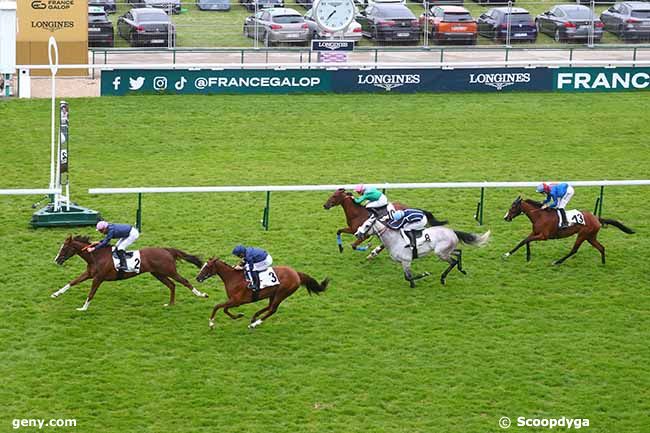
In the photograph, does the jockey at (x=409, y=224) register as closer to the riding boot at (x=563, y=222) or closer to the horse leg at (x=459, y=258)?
the horse leg at (x=459, y=258)

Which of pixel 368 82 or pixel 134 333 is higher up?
pixel 368 82

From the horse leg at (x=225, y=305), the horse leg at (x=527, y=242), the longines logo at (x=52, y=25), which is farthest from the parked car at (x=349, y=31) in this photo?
the horse leg at (x=225, y=305)

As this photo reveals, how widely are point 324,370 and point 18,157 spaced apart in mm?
11452

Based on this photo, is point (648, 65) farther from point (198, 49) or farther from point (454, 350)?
point (454, 350)

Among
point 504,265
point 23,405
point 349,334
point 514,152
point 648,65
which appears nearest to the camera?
point 23,405

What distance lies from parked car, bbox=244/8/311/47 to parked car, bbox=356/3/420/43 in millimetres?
2296

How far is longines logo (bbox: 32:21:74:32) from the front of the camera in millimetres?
31953

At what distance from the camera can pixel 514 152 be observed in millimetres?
26266

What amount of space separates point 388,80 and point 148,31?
28.6ft

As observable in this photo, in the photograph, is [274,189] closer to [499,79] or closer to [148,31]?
[499,79]

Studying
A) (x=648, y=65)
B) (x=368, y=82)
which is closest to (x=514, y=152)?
(x=368, y=82)

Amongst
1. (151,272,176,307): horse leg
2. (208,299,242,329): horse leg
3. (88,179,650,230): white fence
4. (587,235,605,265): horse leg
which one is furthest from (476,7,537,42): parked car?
(208,299,242,329): horse leg

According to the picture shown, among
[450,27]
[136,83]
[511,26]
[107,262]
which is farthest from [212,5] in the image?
[107,262]

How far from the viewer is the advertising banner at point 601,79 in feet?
104
